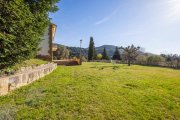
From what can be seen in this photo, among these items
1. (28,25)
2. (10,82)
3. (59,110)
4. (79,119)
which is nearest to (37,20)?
(28,25)

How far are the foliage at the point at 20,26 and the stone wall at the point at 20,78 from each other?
1.85 ft

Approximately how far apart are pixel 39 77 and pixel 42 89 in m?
2.38

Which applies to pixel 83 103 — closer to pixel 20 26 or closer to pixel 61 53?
pixel 20 26

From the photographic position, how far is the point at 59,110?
278 inches

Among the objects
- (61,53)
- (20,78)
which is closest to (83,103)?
(20,78)

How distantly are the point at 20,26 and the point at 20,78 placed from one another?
8.11ft

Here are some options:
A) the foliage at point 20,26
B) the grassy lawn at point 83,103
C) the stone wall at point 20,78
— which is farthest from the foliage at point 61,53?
the grassy lawn at point 83,103

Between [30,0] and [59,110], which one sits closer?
[59,110]

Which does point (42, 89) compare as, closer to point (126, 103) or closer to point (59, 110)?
point (59, 110)

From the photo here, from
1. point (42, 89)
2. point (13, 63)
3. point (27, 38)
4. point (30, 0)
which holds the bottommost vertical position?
point (42, 89)

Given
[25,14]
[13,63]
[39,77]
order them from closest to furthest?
[25,14], [13,63], [39,77]

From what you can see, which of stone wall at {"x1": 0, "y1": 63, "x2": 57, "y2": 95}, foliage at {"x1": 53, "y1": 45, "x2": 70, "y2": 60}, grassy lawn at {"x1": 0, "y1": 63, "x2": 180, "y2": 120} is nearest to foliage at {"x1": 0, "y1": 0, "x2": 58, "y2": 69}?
stone wall at {"x1": 0, "y1": 63, "x2": 57, "y2": 95}

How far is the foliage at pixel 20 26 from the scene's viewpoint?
7172 millimetres

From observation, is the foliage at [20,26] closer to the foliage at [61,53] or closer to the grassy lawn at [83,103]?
the grassy lawn at [83,103]
